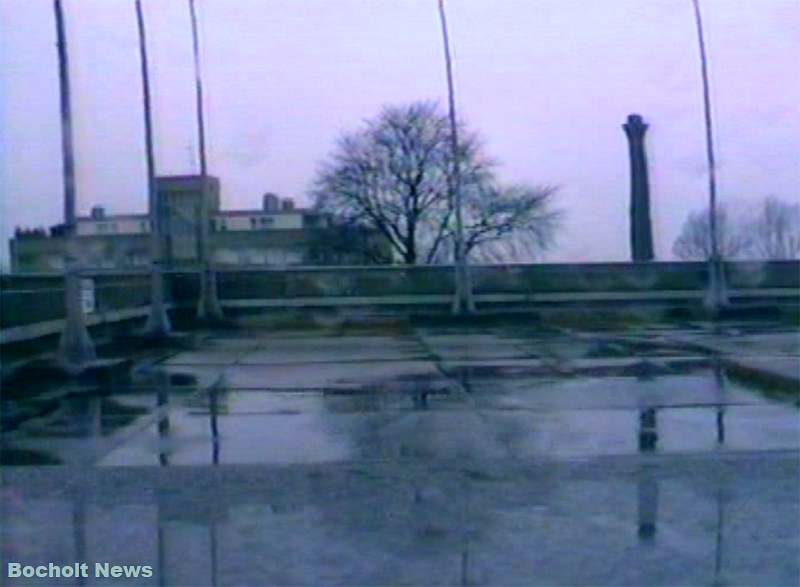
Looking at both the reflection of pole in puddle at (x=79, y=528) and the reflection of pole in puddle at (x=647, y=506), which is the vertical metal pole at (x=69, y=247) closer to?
the reflection of pole in puddle at (x=79, y=528)

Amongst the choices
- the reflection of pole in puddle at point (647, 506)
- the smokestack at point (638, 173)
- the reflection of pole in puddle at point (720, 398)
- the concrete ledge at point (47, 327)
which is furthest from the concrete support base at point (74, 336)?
the smokestack at point (638, 173)

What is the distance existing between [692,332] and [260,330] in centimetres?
1100

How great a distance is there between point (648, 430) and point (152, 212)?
21326 millimetres

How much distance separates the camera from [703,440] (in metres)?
14.6

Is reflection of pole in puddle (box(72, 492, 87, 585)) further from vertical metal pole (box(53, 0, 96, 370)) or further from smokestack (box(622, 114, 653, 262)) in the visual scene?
smokestack (box(622, 114, 653, 262))

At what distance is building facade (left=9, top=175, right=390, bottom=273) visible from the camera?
39.8 m

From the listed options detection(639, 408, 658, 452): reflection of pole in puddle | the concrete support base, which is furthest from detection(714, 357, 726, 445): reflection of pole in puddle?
the concrete support base

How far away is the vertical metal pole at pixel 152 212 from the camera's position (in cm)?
3328

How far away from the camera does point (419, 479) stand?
12.4 m

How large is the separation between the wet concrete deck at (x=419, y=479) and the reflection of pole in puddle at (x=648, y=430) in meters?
0.06

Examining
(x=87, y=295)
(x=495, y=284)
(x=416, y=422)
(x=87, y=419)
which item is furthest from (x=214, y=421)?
(x=495, y=284)

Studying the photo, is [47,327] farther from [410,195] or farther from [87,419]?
[410,195]

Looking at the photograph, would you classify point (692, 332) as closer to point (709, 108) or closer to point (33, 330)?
point (709, 108)

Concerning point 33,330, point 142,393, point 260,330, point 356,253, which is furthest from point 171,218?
point 142,393
